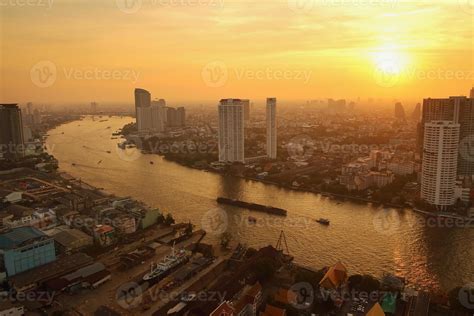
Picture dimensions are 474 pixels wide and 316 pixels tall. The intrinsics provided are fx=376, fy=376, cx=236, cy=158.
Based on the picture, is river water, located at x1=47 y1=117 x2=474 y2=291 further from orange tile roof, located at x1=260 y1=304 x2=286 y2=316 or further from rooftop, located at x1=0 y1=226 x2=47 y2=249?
rooftop, located at x1=0 y1=226 x2=47 y2=249

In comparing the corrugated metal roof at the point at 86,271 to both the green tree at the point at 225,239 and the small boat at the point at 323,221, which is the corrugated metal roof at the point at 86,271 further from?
the small boat at the point at 323,221

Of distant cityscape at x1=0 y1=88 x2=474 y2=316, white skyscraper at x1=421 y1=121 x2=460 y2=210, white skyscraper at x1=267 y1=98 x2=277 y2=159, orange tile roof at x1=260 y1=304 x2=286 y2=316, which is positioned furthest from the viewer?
white skyscraper at x1=267 y1=98 x2=277 y2=159

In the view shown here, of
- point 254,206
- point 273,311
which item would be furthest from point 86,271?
point 254,206

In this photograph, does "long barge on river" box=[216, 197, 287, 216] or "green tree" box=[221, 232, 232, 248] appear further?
"long barge on river" box=[216, 197, 287, 216]

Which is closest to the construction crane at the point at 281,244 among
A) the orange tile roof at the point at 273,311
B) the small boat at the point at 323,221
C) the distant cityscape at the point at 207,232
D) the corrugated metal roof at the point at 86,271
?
the distant cityscape at the point at 207,232

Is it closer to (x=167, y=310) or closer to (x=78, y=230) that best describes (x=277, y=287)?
(x=167, y=310)

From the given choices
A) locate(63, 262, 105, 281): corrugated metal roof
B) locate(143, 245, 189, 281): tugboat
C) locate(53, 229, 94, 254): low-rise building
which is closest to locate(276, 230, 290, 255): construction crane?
locate(143, 245, 189, 281): tugboat

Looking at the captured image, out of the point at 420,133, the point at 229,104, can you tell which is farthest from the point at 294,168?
the point at 420,133

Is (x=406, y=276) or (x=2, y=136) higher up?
(x=2, y=136)
